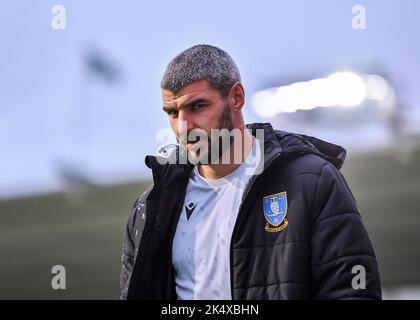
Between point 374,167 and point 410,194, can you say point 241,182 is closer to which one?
point 374,167

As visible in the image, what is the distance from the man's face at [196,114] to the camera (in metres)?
2.59

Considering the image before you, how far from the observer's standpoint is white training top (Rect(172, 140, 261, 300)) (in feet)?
8.13

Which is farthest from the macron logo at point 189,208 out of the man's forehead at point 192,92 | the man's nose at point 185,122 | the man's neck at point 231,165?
the man's forehead at point 192,92

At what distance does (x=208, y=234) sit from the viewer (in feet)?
8.42

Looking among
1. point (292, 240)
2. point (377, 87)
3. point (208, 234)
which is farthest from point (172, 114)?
point (377, 87)

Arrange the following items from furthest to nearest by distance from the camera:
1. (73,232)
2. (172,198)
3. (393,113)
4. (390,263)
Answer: (73,232)
(390,263)
(393,113)
(172,198)

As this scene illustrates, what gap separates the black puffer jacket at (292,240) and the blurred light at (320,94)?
847 cm

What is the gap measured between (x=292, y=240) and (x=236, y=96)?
0.64 meters

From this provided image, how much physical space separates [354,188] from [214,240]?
34.0ft

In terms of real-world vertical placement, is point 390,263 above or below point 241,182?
below

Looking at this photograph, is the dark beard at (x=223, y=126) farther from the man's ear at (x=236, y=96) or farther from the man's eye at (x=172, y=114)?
the man's eye at (x=172, y=114)

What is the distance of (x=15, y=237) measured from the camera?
1530cm

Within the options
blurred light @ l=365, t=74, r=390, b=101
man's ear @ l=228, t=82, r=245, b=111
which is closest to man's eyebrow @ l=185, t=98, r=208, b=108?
man's ear @ l=228, t=82, r=245, b=111

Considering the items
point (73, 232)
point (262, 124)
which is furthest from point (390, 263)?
point (262, 124)
